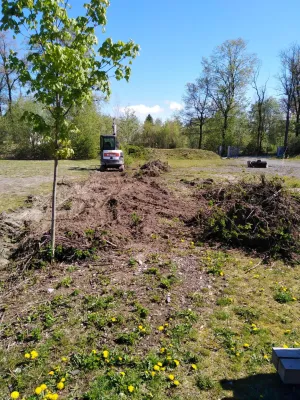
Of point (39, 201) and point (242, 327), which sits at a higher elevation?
point (39, 201)

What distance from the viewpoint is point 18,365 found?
2.94 meters

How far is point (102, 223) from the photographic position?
A: 6688 mm

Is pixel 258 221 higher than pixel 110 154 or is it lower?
lower

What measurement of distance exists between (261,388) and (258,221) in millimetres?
4254

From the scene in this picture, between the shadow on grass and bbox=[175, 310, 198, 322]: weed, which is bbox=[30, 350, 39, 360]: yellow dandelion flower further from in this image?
the shadow on grass

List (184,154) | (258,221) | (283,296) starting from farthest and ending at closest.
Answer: (184,154), (258,221), (283,296)

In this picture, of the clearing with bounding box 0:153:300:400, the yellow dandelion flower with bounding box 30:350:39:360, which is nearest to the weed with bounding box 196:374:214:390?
the clearing with bounding box 0:153:300:400

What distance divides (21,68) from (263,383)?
4.75m

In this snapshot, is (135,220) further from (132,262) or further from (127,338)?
(127,338)

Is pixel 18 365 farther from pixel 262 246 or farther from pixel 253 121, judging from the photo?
pixel 253 121

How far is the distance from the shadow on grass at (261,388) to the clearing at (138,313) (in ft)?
0.04

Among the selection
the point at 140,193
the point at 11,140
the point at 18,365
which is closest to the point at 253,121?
the point at 11,140

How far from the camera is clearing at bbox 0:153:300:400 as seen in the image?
273 centimetres

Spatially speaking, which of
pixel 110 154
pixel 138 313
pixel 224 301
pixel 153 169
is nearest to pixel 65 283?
pixel 138 313
